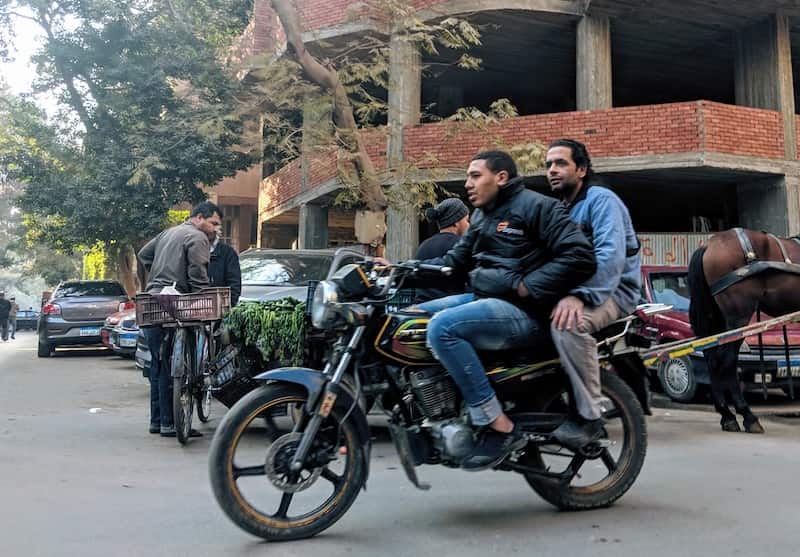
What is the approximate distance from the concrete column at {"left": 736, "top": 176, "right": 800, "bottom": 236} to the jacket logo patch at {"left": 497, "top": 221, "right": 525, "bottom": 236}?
1271cm

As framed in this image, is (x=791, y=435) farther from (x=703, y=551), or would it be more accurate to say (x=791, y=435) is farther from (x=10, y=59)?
(x=10, y=59)

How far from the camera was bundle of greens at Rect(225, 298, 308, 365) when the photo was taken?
17.7 ft

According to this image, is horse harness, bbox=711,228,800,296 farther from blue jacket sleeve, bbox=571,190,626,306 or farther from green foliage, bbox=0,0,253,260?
green foliage, bbox=0,0,253,260

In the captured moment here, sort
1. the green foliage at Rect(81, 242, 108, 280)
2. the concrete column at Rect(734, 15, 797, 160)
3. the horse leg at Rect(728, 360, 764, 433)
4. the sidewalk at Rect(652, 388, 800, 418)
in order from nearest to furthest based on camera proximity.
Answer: the horse leg at Rect(728, 360, 764, 433) < the sidewalk at Rect(652, 388, 800, 418) < the concrete column at Rect(734, 15, 797, 160) < the green foliage at Rect(81, 242, 108, 280)

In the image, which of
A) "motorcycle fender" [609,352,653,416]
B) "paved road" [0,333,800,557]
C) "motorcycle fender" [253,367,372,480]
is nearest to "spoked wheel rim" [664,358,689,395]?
"paved road" [0,333,800,557]

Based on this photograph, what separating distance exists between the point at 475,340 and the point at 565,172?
127 cm

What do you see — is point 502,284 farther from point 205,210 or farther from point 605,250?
point 205,210

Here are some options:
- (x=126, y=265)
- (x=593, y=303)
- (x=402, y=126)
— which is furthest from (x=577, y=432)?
(x=126, y=265)

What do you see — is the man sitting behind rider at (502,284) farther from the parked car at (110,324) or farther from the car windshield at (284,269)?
the parked car at (110,324)

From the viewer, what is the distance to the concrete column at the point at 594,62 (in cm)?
1524

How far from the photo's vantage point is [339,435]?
11.4 ft

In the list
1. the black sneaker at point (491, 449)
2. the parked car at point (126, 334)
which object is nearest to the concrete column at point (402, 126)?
the parked car at point (126, 334)

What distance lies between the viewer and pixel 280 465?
3361 mm

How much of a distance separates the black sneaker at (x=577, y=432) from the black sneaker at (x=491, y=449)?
251 millimetres
